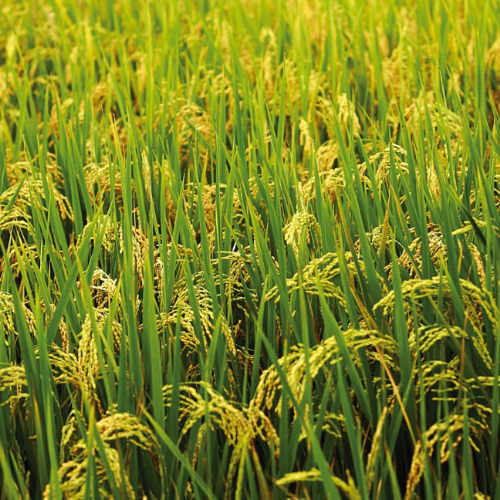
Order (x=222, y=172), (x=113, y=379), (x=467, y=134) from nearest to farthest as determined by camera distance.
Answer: (x=113, y=379), (x=467, y=134), (x=222, y=172)

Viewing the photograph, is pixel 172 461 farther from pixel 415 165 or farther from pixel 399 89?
pixel 399 89

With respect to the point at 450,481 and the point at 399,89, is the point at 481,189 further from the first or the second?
the point at 399,89

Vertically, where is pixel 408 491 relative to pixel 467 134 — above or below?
below

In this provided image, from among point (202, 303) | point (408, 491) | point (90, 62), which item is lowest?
point (408, 491)

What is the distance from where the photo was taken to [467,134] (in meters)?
1.60

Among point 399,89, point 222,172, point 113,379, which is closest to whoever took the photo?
point 113,379

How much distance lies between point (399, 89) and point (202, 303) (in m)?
1.48

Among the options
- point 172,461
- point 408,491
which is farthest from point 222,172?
point 408,491

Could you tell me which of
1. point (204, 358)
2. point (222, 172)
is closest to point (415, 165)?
point (222, 172)

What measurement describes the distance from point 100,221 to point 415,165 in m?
0.79

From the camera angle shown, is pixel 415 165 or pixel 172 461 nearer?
pixel 172 461

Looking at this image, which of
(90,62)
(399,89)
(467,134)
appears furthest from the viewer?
(90,62)

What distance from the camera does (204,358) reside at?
128 centimetres

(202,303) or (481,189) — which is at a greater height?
(481,189)
